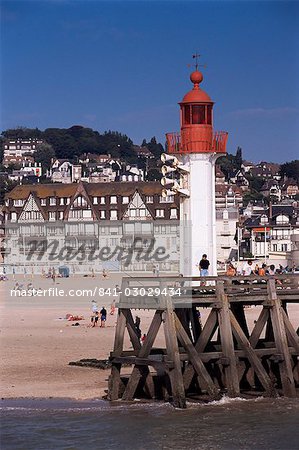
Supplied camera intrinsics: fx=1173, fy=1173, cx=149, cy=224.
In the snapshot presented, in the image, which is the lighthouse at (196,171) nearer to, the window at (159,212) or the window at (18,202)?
the window at (159,212)

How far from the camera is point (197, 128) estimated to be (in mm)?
25625

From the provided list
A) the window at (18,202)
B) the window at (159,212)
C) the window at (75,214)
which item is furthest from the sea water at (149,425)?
the window at (18,202)

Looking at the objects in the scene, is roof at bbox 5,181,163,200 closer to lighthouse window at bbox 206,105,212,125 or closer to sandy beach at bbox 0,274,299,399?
sandy beach at bbox 0,274,299,399

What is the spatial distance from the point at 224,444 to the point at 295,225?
315ft

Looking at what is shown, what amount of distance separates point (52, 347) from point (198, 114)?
313 inches

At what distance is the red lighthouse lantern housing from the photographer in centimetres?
2539

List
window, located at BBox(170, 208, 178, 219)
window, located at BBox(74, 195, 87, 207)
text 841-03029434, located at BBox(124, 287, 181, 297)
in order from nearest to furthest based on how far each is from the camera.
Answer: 1. text 841-03029434, located at BBox(124, 287, 181, 297)
2. window, located at BBox(170, 208, 178, 219)
3. window, located at BBox(74, 195, 87, 207)

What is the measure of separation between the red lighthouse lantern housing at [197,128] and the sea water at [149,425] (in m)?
6.20

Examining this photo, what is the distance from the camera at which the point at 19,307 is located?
47344 mm

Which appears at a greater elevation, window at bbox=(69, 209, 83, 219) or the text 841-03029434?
window at bbox=(69, 209, 83, 219)

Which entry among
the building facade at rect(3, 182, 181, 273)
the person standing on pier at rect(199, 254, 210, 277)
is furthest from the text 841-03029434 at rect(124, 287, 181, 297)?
the building facade at rect(3, 182, 181, 273)

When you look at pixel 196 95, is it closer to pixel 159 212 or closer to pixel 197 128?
pixel 197 128

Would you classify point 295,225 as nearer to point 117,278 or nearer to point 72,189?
point 72,189

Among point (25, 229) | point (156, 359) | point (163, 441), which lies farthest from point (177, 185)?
point (25, 229)
